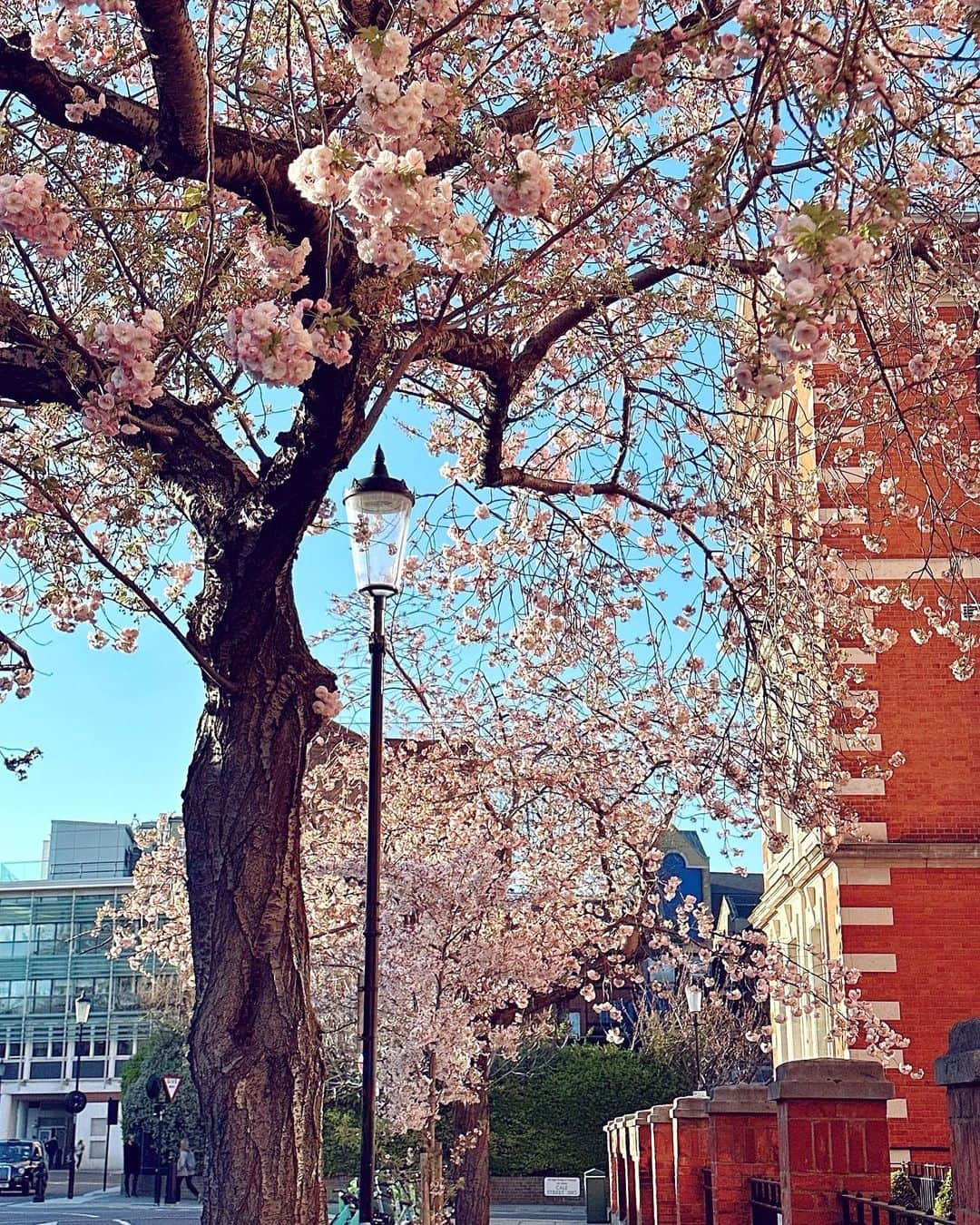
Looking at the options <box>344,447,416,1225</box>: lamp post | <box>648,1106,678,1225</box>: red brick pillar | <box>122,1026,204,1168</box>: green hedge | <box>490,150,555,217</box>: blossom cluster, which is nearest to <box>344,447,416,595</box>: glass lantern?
<box>344,447,416,1225</box>: lamp post

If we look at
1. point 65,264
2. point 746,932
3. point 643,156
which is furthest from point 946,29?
point 746,932

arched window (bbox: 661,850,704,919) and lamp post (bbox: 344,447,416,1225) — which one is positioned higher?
arched window (bbox: 661,850,704,919)

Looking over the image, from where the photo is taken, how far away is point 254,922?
6465 mm

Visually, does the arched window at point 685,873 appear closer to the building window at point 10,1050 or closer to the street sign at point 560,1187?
the street sign at point 560,1187

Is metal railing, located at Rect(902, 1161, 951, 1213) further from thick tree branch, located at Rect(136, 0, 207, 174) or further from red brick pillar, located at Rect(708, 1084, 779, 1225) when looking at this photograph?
thick tree branch, located at Rect(136, 0, 207, 174)

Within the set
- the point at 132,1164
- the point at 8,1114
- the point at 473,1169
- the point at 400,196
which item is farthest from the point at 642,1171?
the point at 8,1114

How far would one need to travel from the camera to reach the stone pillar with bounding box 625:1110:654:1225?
16688mm

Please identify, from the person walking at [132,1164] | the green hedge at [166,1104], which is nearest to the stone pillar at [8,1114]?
the green hedge at [166,1104]

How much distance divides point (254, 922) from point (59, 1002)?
70.1 meters

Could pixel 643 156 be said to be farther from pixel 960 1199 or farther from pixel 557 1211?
pixel 557 1211

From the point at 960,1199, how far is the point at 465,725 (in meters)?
11.9

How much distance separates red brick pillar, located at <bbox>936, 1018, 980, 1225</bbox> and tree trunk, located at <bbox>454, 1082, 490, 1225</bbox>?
1553 centimetres

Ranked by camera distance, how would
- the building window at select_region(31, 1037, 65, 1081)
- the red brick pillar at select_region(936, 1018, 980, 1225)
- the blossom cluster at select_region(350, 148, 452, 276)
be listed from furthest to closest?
the building window at select_region(31, 1037, 65, 1081) < the blossom cluster at select_region(350, 148, 452, 276) < the red brick pillar at select_region(936, 1018, 980, 1225)

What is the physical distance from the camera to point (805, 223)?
3561mm
